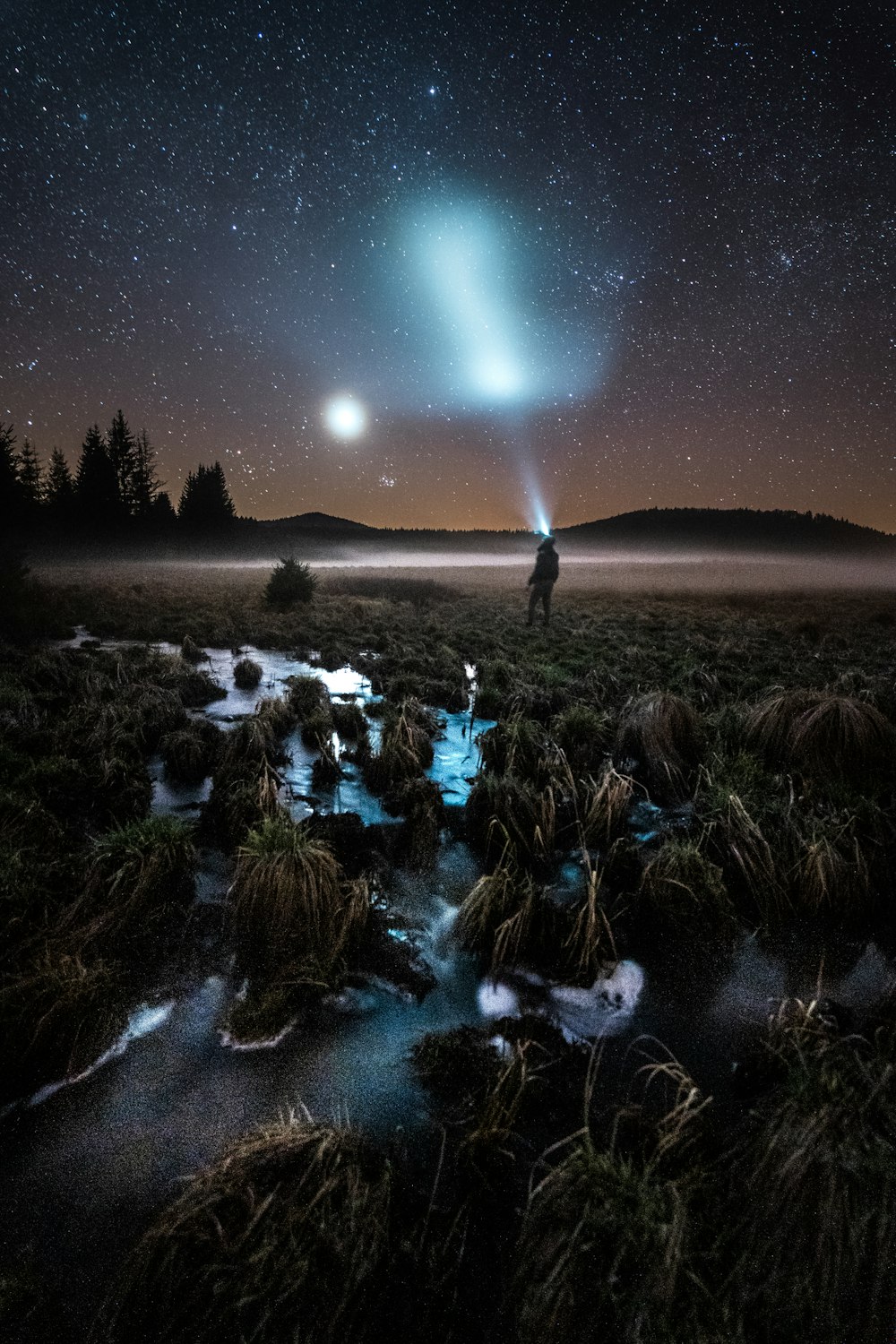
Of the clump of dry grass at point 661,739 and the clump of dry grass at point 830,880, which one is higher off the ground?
Answer: the clump of dry grass at point 661,739

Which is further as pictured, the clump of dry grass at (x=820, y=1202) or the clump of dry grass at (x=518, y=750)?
the clump of dry grass at (x=518, y=750)

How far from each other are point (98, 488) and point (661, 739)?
242 feet

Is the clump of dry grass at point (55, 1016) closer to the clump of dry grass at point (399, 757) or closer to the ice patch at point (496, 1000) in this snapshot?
the ice patch at point (496, 1000)

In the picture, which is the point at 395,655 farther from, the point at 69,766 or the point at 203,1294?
the point at 203,1294

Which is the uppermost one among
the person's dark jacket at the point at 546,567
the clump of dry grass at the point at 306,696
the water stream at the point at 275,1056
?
the person's dark jacket at the point at 546,567

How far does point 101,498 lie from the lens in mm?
62969

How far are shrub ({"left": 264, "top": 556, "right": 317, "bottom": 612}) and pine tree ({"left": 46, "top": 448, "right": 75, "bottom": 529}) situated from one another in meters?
47.7

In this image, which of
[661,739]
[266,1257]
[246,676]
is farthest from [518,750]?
[246,676]

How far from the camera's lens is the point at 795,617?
23984mm

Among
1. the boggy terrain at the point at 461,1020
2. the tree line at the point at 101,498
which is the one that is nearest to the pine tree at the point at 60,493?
the tree line at the point at 101,498

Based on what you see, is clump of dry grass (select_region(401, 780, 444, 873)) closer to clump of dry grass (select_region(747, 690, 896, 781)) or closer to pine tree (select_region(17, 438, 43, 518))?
clump of dry grass (select_region(747, 690, 896, 781))

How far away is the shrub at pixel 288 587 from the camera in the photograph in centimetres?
2477

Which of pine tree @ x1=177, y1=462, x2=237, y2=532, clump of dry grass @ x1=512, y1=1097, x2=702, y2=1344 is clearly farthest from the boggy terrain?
pine tree @ x1=177, y1=462, x2=237, y2=532

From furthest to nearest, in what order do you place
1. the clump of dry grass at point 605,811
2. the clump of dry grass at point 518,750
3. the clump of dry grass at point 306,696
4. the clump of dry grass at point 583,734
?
the clump of dry grass at point 306,696
the clump of dry grass at point 583,734
the clump of dry grass at point 518,750
the clump of dry grass at point 605,811
